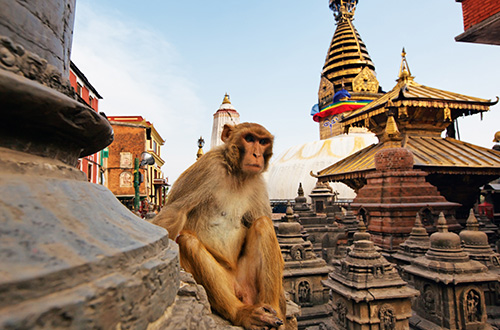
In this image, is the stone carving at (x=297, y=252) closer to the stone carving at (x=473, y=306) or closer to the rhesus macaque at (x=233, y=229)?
the stone carving at (x=473, y=306)

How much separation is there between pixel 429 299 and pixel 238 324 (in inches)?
130

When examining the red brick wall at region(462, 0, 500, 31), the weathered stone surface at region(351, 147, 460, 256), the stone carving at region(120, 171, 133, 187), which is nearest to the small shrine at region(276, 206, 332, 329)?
the weathered stone surface at region(351, 147, 460, 256)

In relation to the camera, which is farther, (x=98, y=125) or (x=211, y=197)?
(x=211, y=197)

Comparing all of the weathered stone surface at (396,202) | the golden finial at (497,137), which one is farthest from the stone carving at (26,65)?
the golden finial at (497,137)

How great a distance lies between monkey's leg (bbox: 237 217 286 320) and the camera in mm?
1963

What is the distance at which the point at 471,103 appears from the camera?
10.6m

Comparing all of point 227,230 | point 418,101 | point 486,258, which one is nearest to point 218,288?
point 227,230

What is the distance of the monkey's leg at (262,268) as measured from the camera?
77.3 inches

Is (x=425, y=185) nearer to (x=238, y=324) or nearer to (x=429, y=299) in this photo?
(x=429, y=299)

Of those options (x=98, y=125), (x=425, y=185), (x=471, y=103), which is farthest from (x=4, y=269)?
(x=471, y=103)

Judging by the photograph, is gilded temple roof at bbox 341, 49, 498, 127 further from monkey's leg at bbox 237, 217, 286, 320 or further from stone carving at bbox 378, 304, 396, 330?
monkey's leg at bbox 237, 217, 286, 320

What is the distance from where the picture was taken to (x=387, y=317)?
11.6ft

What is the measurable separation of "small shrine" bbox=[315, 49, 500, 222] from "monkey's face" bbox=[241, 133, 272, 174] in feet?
22.8

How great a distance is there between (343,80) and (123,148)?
667 inches
